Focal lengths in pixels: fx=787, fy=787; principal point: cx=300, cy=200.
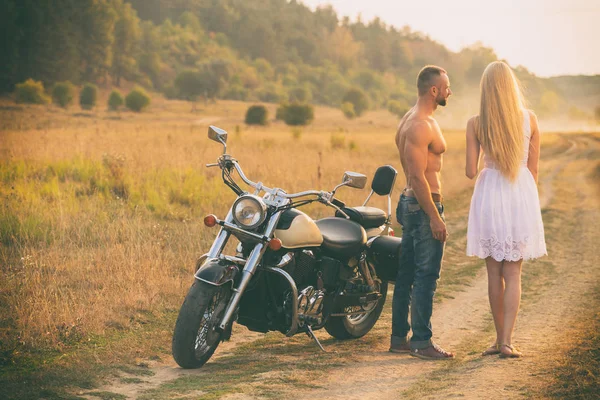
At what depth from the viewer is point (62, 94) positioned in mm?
77125

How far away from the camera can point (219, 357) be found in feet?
20.6

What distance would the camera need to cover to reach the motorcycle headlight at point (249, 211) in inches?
219

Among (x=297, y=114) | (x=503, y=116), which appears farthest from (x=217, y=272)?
(x=297, y=114)

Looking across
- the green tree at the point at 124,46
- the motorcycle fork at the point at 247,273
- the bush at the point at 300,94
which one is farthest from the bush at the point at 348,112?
the motorcycle fork at the point at 247,273

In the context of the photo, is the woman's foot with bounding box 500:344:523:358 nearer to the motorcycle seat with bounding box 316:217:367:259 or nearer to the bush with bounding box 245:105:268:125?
the motorcycle seat with bounding box 316:217:367:259

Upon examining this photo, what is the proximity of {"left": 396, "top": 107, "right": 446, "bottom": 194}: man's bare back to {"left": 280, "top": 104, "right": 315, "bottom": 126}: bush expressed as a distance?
6250 centimetres

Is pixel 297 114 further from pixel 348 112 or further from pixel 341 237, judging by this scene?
pixel 341 237

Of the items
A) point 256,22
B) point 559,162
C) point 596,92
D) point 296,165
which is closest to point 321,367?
point 296,165

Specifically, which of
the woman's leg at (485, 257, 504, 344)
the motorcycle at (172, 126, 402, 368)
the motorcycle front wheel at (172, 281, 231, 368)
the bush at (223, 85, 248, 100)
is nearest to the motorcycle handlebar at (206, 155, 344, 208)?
the motorcycle at (172, 126, 402, 368)

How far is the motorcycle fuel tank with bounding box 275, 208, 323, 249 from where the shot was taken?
5.77 metres

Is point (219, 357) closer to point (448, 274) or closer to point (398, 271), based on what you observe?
point (398, 271)

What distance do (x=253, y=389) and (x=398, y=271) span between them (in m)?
1.78

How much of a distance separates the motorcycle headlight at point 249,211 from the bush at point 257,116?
60.7 meters

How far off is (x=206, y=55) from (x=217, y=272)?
144 m
